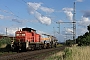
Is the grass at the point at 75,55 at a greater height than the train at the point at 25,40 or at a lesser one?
lesser

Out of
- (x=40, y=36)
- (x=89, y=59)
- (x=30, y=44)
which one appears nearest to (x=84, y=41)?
(x=40, y=36)

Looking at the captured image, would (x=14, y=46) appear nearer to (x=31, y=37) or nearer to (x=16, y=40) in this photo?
(x=16, y=40)

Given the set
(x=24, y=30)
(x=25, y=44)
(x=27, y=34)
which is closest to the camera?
(x=25, y=44)

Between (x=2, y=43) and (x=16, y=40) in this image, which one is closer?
(x=16, y=40)

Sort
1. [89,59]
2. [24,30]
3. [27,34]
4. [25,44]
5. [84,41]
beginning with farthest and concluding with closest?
[84,41] < [24,30] < [27,34] < [25,44] < [89,59]

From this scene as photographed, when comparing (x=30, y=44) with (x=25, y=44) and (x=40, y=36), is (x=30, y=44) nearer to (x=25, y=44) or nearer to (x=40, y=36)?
(x=25, y=44)

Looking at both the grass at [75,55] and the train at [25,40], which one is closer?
the grass at [75,55]

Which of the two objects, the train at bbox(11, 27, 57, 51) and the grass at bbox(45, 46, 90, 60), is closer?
the grass at bbox(45, 46, 90, 60)

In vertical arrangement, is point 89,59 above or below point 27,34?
below

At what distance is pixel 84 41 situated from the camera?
149 ft

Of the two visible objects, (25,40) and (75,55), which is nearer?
(75,55)

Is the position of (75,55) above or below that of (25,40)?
below

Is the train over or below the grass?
over

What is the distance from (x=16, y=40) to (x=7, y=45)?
6.91 meters
